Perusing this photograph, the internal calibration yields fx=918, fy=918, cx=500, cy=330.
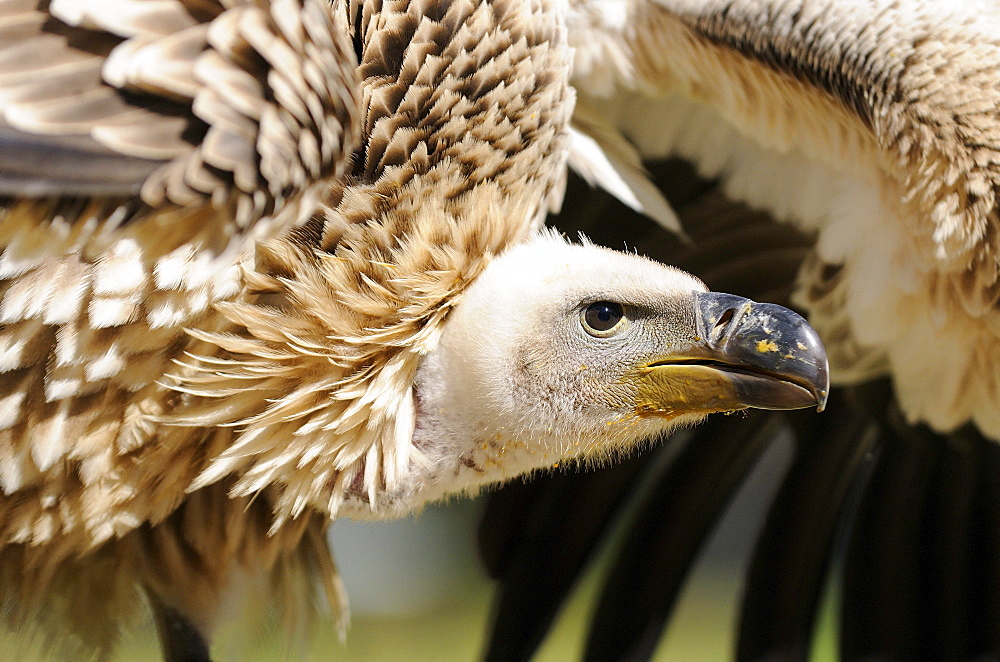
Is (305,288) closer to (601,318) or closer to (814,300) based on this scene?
(601,318)

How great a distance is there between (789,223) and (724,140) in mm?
178

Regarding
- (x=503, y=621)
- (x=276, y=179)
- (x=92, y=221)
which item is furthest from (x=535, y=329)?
(x=503, y=621)

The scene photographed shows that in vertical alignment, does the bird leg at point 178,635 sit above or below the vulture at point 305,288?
below

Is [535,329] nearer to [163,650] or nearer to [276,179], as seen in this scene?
[276,179]

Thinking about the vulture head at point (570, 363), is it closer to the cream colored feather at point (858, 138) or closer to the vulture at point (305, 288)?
the vulture at point (305, 288)

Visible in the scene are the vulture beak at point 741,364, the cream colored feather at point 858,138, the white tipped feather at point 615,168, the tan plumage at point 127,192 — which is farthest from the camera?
the white tipped feather at point 615,168

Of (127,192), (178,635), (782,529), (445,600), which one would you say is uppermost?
(127,192)

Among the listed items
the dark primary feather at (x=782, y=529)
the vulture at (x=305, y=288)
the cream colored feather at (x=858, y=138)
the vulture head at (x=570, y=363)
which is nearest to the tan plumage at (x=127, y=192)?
the vulture at (x=305, y=288)

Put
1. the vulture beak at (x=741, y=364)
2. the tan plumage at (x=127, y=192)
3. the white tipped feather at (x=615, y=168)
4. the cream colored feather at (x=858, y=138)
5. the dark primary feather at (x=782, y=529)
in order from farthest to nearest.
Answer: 1. the dark primary feather at (x=782, y=529)
2. the white tipped feather at (x=615, y=168)
3. the cream colored feather at (x=858, y=138)
4. the vulture beak at (x=741, y=364)
5. the tan plumage at (x=127, y=192)

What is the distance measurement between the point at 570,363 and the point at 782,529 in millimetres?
1011

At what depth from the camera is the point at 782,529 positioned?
5.52 ft

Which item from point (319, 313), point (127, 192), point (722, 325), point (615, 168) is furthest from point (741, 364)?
point (615, 168)

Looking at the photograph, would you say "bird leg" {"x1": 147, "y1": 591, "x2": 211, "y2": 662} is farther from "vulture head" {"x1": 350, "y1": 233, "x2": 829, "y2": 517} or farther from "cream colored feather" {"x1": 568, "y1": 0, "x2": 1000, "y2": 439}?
"cream colored feather" {"x1": 568, "y1": 0, "x2": 1000, "y2": 439}

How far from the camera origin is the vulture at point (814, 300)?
3.47 ft
